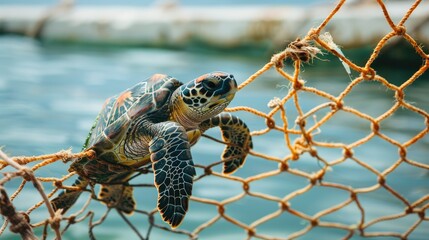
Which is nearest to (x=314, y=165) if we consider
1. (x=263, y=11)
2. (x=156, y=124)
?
(x=156, y=124)

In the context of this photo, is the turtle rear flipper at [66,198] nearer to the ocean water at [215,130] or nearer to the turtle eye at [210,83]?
the turtle eye at [210,83]

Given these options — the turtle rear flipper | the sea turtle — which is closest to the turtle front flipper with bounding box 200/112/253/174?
the sea turtle

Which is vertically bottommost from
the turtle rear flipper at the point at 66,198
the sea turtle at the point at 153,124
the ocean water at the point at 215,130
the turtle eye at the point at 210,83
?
the turtle rear flipper at the point at 66,198

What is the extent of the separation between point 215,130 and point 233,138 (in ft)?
5.62

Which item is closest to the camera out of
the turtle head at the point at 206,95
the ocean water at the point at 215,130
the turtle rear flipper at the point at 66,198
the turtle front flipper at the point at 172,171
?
the turtle front flipper at the point at 172,171

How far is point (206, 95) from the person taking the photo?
3.34 feet

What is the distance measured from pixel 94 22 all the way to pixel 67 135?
347 centimetres

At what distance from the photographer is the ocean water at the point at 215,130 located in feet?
6.34

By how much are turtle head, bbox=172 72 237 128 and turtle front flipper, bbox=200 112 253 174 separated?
0.10m

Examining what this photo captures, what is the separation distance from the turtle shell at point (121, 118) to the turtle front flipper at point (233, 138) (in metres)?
0.13

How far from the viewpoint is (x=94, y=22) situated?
6031 millimetres

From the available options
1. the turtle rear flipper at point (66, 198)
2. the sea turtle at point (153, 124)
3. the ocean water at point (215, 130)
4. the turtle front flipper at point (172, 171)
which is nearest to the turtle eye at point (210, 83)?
the sea turtle at point (153, 124)

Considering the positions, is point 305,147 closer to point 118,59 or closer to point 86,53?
point 118,59

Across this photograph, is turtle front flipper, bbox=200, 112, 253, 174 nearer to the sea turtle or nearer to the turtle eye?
the sea turtle
